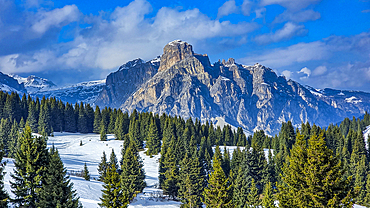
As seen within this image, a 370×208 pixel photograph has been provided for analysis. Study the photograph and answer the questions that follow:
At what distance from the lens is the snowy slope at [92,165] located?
44.0 meters

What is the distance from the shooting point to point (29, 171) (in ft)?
91.1

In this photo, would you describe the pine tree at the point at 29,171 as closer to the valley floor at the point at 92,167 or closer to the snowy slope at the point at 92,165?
the valley floor at the point at 92,167

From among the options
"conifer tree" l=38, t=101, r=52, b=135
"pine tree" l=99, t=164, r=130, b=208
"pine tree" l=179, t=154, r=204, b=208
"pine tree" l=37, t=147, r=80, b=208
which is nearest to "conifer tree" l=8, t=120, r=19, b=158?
"pine tree" l=179, t=154, r=204, b=208

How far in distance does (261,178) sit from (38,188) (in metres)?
59.5

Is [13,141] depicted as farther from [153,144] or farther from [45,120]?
[45,120]

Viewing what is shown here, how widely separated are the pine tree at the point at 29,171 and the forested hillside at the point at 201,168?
0.29 ft

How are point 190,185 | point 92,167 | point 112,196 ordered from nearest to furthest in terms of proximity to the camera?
point 112,196
point 190,185
point 92,167

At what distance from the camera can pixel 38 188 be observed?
89.5 feet

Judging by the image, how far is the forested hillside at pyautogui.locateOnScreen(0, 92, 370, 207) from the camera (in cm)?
2344

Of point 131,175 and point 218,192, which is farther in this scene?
point 131,175

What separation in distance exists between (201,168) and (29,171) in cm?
4550

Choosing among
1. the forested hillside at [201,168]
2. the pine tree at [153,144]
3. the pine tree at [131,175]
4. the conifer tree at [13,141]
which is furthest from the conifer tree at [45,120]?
the pine tree at [131,175]

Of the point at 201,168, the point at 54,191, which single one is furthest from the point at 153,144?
the point at 54,191

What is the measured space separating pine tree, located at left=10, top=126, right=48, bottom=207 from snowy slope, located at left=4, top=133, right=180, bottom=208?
1077 cm
